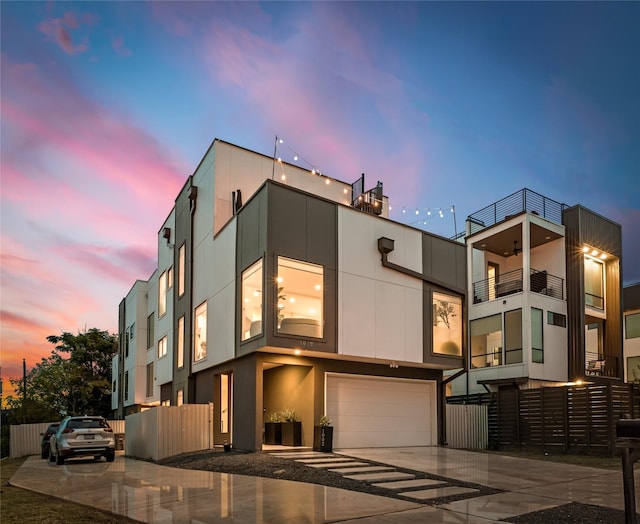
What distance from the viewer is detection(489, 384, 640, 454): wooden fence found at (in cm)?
1766

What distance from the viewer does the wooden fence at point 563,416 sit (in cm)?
1766

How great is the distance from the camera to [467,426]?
21.3 meters

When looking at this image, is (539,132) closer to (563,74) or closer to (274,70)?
(563,74)

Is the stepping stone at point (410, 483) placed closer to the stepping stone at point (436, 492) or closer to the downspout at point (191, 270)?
the stepping stone at point (436, 492)

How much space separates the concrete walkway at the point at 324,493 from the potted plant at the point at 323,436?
1233 mm

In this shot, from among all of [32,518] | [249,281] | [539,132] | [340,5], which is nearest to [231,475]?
[32,518]

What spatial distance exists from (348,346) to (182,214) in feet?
39.3

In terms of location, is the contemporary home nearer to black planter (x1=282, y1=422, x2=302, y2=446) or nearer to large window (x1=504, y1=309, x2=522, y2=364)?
black planter (x1=282, y1=422, x2=302, y2=446)

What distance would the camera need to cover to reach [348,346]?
16.9m

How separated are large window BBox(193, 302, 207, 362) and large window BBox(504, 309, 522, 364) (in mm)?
13697

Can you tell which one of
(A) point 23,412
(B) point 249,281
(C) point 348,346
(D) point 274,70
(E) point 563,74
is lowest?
(A) point 23,412

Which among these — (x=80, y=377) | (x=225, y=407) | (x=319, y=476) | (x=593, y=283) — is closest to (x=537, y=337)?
(x=593, y=283)

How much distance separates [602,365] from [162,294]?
21.7 metres

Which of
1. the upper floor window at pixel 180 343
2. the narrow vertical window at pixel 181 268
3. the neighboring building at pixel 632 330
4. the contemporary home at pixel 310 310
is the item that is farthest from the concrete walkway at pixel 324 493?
the neighboring building at pixel 632 330
